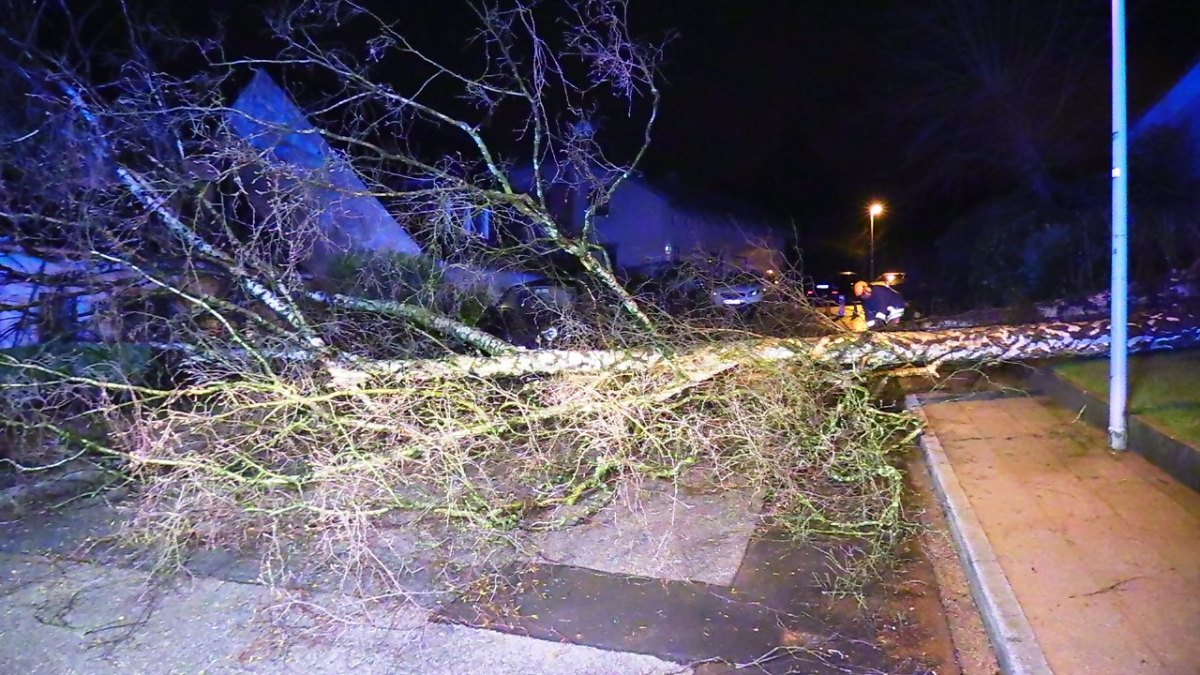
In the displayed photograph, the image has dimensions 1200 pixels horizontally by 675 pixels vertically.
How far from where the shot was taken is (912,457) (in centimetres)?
717

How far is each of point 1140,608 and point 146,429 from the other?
6.10 meters

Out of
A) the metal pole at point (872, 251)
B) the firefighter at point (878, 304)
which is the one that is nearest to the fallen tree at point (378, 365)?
the firefighter at point (878, 304)

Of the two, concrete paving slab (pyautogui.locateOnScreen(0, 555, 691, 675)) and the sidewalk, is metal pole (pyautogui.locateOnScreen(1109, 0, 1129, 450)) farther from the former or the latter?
concrete paving slab (pyautogui.locateOnScreen(0, 555, 691, 675))

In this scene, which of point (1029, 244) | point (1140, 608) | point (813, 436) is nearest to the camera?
point (1140, 608)

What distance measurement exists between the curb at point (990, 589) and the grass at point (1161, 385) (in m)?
1.73

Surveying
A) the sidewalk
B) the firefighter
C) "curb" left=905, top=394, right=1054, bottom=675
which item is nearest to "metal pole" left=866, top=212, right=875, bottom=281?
the firefighter

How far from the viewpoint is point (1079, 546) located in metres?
4.60

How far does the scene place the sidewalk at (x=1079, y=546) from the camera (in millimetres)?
3578

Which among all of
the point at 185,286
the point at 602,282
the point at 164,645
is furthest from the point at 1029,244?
the point at 164,645

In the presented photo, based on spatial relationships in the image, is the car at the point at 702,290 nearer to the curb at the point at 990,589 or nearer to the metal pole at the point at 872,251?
the curb at the point at 990,589

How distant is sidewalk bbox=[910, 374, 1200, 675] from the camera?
3.58 m

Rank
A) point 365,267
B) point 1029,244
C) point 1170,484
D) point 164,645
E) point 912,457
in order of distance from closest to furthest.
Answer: point 164,645 < point 1170,484 < point 912,457 < point 365,267 < point 1029,244

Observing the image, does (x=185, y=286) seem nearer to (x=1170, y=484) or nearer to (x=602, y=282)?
(x=602, y=282)

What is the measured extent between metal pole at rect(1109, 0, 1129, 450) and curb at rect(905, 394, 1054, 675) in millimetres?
1412
